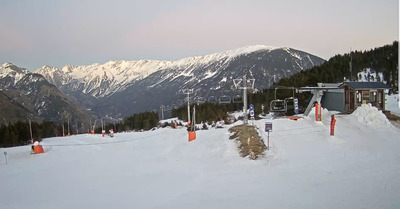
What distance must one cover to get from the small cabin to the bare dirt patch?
47.8 feet

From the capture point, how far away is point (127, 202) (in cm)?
1201

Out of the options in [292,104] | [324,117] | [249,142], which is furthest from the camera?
[292,104]

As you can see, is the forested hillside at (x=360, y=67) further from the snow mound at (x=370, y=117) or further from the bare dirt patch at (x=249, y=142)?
the bare dirt patch at (x=249, y=142)

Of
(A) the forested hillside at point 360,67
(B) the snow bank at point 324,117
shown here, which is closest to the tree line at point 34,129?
(A) the forested hillside at point 360,67

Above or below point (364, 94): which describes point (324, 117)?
below

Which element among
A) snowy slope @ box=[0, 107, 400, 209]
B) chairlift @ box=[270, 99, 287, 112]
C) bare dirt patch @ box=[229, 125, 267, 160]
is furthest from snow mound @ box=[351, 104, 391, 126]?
bare dirt patch @ box=[229, 125, 267, 160]

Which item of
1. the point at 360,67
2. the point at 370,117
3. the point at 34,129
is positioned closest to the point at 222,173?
the point at 370,117

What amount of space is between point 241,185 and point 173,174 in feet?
14.7

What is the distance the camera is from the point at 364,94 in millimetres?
31906

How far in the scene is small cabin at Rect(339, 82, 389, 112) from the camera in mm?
31562

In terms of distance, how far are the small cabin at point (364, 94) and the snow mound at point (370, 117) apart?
4.79m

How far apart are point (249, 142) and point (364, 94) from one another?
1828cm

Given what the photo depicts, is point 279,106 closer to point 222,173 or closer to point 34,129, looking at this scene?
point 222,173

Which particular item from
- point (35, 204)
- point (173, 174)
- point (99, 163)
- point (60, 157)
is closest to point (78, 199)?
point (35, 204)
